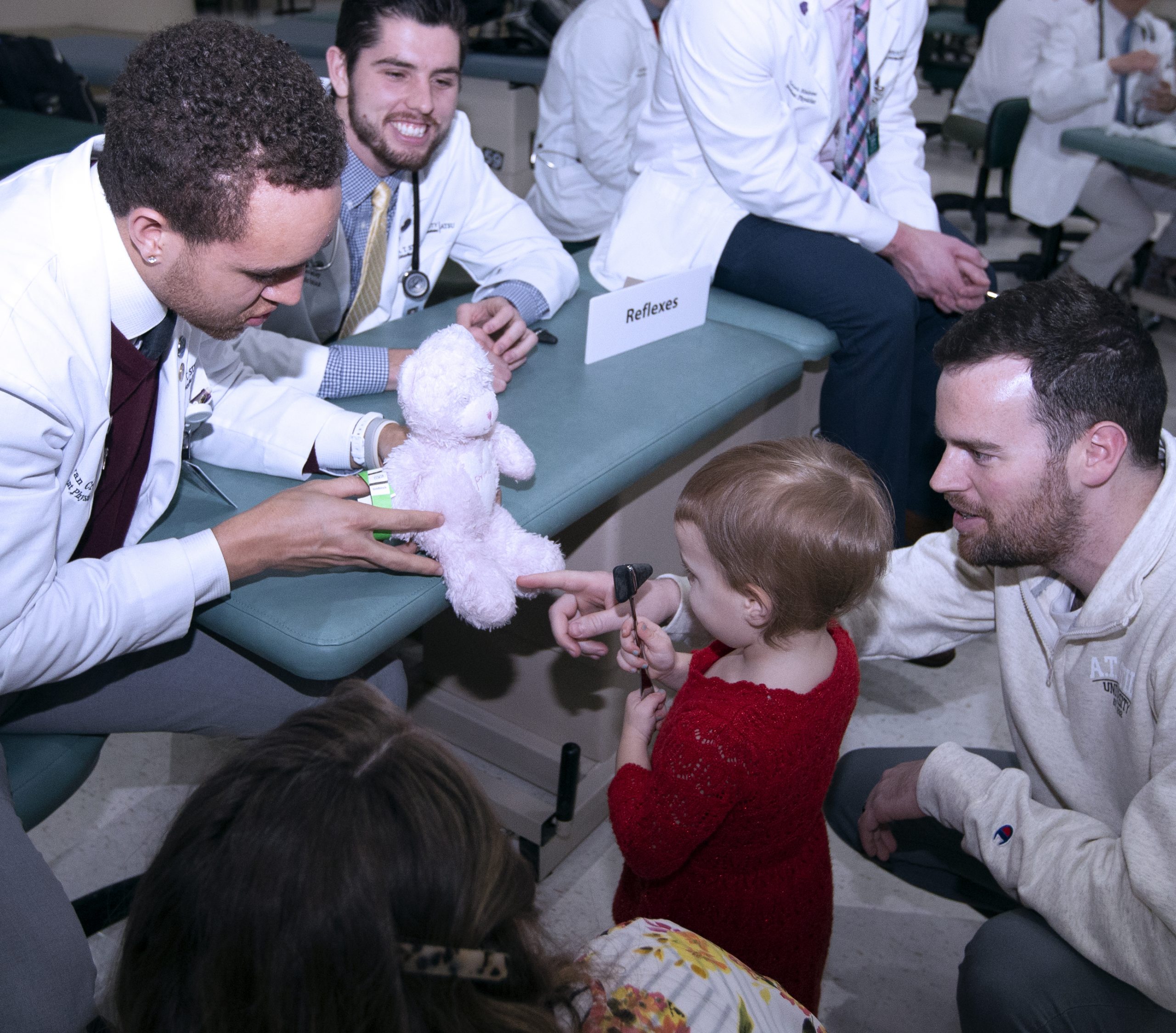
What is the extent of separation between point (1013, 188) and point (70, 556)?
4211 mm

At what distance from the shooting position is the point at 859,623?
1.52 meters

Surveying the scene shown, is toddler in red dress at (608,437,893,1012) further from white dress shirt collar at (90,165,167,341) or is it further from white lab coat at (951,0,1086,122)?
white lab coat at (951,0,1086,122)

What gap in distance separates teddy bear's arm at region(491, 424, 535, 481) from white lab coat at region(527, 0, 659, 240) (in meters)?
2.01

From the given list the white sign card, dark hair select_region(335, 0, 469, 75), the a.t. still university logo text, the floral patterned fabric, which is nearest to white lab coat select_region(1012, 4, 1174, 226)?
the white sign card

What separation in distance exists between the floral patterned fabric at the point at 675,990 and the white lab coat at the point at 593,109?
8.53ft

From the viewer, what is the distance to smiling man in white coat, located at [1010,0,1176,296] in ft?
13.4

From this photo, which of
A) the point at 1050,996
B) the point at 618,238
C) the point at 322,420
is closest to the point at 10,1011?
the point at 322,420

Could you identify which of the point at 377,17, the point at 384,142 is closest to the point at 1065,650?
the point at 384,142

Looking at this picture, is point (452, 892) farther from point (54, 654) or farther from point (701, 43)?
point (701, 43)

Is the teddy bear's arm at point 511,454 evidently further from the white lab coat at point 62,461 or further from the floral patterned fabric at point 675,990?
the floral patterned fabric at point 675,990

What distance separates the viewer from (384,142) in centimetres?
185

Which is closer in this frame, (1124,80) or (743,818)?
(743,818)

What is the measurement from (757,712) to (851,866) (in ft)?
3.08

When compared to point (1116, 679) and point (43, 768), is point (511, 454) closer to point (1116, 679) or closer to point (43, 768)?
point (43, 768)
